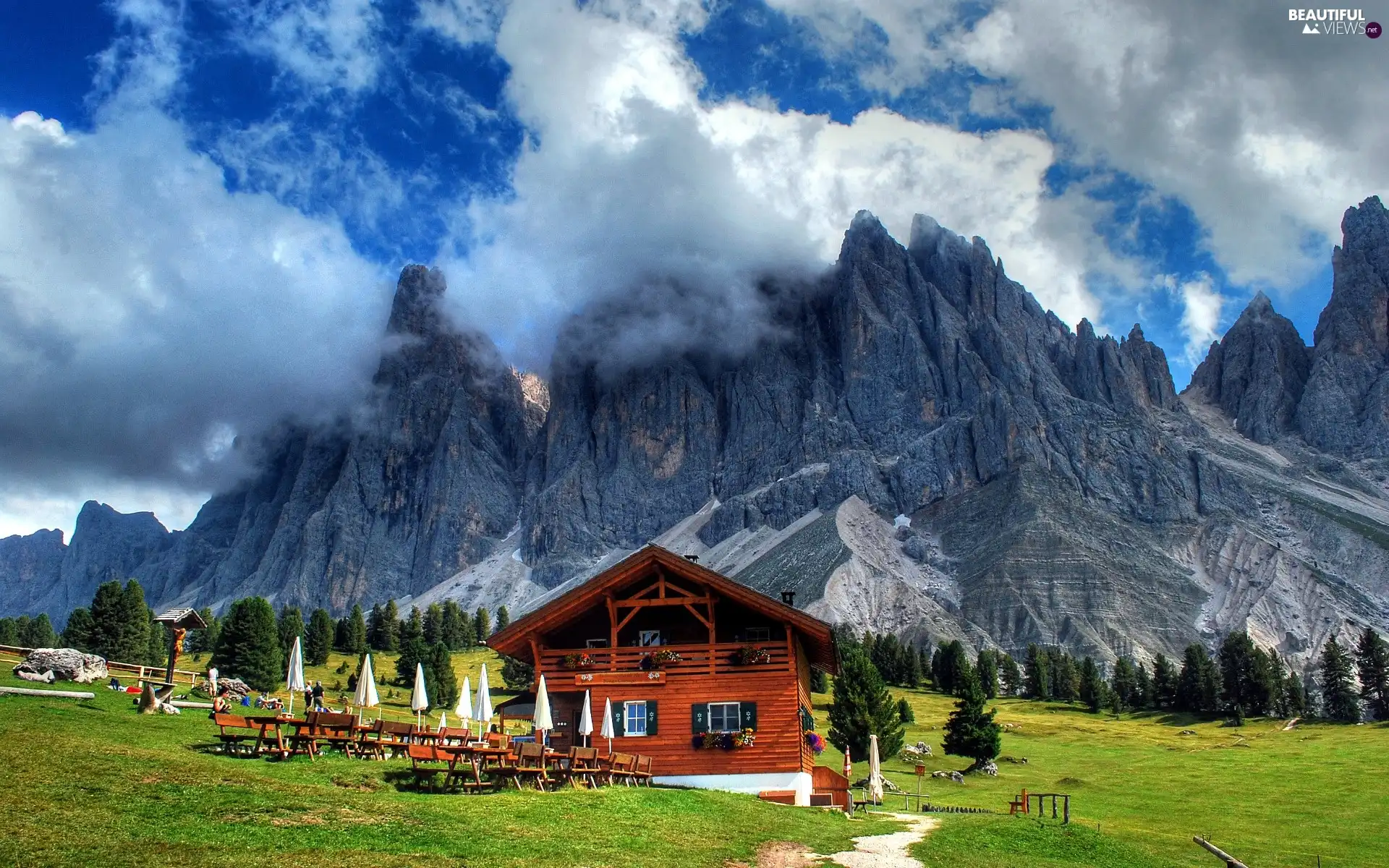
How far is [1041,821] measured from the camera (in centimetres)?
2981

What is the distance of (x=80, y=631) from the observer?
86.1m

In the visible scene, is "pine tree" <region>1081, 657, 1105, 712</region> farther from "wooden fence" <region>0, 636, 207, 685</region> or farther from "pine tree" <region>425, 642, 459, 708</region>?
"wooden fence" <region>0, 636, 207, 685</region>

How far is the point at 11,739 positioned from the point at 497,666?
109 m

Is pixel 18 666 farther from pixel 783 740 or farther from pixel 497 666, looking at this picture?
pixel 497 666

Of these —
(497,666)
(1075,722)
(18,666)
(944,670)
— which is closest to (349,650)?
(497,666)

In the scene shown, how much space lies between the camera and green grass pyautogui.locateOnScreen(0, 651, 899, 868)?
15078mm

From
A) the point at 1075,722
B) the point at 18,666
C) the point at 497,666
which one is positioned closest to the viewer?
the point at 18,666

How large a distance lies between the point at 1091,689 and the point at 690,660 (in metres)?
93.8

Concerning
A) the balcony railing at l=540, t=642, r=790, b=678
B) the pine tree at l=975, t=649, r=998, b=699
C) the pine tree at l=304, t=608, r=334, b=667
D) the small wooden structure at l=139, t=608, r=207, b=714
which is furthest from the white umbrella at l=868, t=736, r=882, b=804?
the pine tree at l=975, t=649, r=998, b=699

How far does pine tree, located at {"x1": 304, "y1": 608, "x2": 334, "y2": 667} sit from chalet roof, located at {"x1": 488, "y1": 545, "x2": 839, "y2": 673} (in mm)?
79961

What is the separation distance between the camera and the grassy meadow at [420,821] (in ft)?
51.1

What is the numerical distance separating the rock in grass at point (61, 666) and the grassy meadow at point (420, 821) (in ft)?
4.01

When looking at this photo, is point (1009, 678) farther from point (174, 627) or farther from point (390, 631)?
point (174, 627)

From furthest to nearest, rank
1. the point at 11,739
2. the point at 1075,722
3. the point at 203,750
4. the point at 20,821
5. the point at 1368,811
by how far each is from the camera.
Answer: the point at 1075,722 → the point at 1368,811 → the point at 203,750 → the point at 11,739 → the point at 20,821
